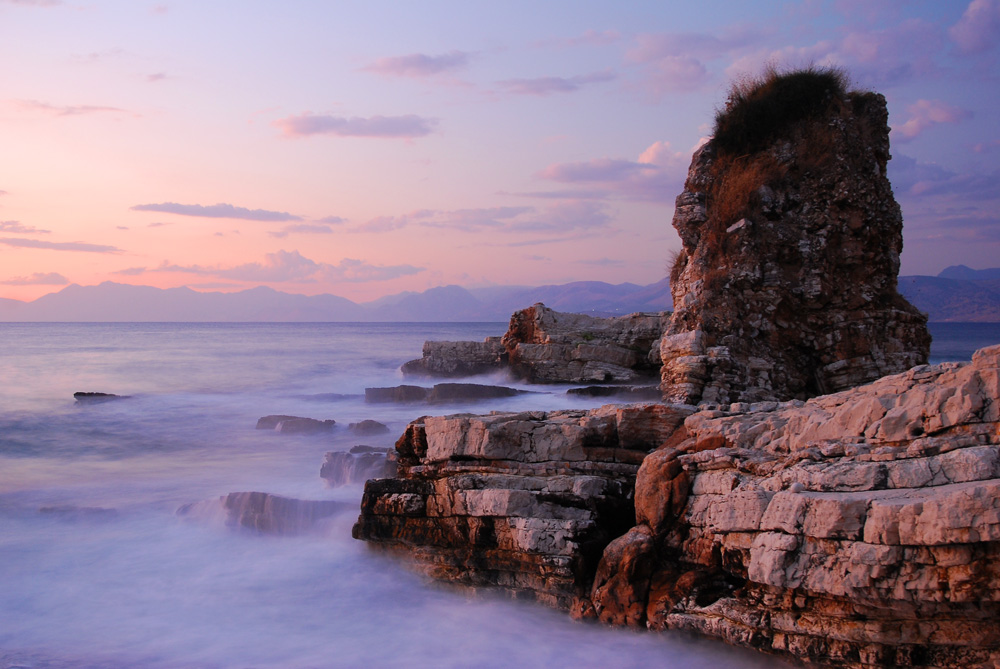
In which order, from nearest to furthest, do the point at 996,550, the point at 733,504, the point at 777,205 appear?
the point at 996,550, the point at 733,504, the point at 777,205

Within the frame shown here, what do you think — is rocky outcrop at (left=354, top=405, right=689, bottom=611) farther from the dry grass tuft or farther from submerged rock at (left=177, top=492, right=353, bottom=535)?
the dry grass tuft

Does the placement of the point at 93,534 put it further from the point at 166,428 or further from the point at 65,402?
the point at 65,402

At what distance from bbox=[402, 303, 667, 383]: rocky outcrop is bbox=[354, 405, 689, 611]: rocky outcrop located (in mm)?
14025

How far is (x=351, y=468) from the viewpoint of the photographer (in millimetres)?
11211

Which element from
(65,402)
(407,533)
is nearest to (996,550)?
(407,533)

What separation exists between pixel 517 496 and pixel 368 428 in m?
8.70

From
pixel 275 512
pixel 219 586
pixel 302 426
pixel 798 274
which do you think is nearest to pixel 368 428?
pixel 302 426

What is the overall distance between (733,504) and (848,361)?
741 centimetres

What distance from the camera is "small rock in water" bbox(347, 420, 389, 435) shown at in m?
15.3

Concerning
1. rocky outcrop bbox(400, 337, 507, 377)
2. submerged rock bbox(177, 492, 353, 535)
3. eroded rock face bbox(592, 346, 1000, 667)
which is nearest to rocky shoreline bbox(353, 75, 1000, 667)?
eroded rock face bbox(592, 346, 1000, 667)

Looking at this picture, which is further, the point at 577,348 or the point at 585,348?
the point at 577,348

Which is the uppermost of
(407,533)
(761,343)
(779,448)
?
(761,343)

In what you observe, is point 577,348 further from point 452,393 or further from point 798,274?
point 798,274

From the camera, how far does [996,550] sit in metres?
4.64
